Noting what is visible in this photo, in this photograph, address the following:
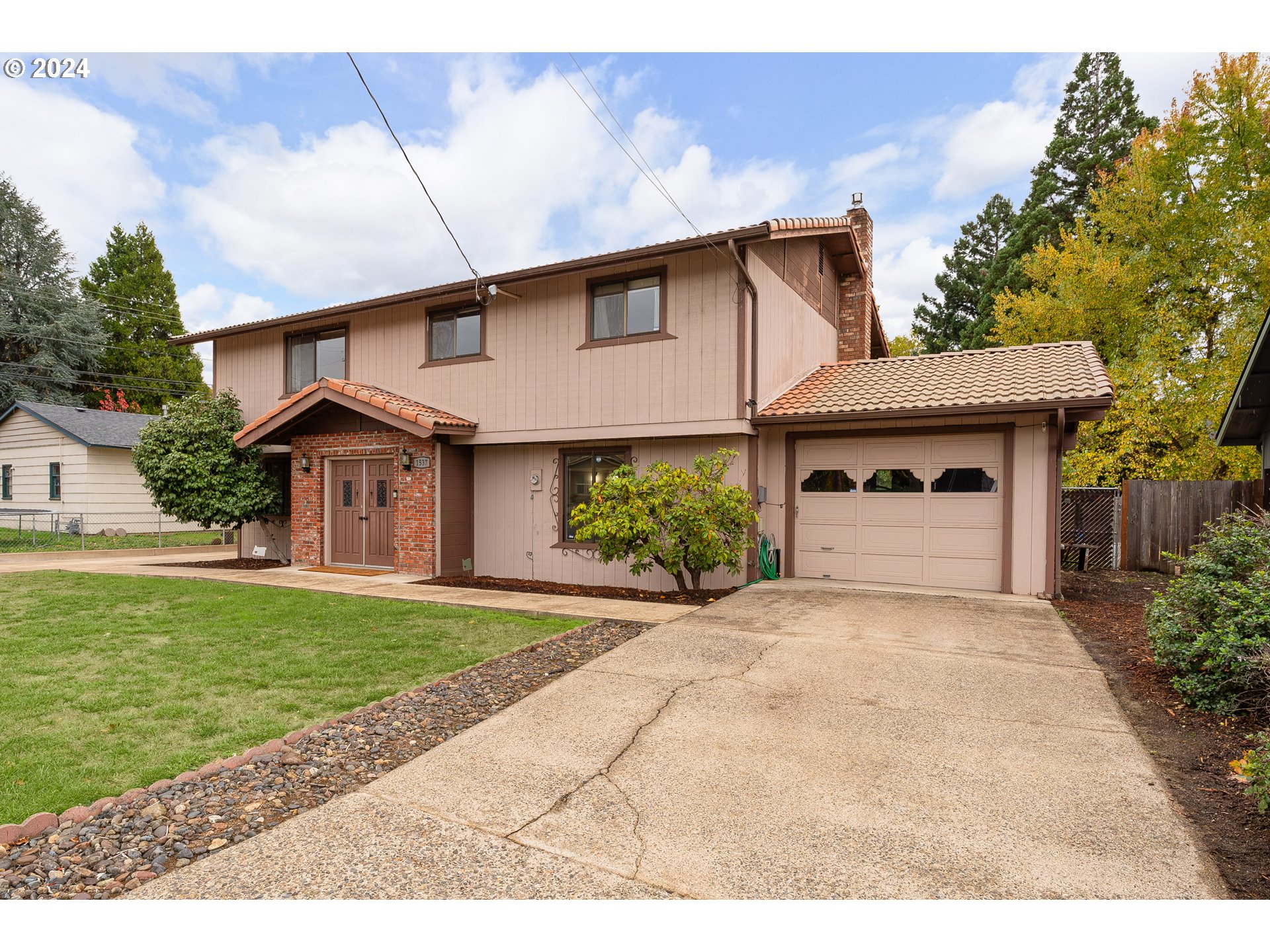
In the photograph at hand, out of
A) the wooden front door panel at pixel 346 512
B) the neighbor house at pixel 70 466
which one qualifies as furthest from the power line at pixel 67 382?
the wooden front door panel at pixel 346 512

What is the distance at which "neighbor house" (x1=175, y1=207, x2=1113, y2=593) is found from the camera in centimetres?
914

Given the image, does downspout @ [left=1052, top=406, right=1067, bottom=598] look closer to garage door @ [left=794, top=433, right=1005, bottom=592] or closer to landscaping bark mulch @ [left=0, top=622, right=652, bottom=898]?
garage door @ [left=794, top=433, right=1005, bottom=592]


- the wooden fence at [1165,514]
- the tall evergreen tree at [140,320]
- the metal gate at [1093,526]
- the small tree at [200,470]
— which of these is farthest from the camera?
the tall evergreen tree at [140,320]

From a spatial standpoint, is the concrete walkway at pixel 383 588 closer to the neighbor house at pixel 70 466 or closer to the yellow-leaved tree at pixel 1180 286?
the neighbor house at pixel 70 466

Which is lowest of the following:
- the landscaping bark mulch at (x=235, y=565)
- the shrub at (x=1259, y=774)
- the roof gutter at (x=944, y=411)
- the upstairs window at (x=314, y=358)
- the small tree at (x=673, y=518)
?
the landscaping bark mulch at (x=235, y=565)

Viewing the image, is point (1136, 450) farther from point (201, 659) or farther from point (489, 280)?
point (201, 659)

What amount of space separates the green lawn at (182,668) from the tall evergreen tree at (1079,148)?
27283 millimetres

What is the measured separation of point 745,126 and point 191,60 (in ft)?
25.5

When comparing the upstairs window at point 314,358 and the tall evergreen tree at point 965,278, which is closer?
the upstairs window at point 314,358

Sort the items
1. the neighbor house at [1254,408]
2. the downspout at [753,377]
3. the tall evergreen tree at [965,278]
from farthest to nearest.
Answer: the tall evergreen tree at [965,278], the downspout at [753,377], the neighbor house at [1254,408]

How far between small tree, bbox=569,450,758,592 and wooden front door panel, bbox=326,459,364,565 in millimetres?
5154

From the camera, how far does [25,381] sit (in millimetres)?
29375

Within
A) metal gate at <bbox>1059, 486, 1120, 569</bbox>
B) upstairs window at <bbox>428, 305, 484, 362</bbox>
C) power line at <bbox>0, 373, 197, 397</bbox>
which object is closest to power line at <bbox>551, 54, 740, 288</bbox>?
upstairs window at <bbox>428, 305, 484, 362</bbox>

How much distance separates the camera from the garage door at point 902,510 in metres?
9.19
